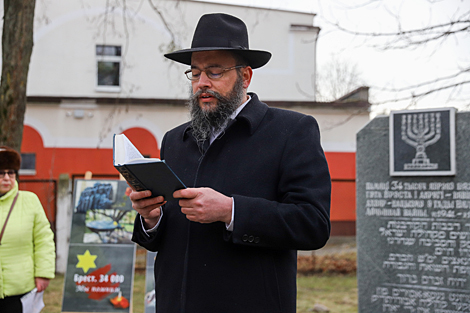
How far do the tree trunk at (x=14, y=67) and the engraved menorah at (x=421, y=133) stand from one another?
14.1 ft

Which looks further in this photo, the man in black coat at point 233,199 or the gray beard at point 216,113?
the gray beard at point 216,113

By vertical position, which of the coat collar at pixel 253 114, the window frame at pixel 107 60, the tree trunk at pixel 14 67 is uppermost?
the window frame at pixel 107 60

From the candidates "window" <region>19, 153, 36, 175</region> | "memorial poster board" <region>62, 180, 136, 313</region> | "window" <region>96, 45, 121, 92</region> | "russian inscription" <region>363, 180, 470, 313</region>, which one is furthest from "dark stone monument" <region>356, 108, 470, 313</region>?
"window" <region>96, 45, 121, 92</region>

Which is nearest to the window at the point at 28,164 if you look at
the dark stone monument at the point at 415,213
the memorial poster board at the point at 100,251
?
the memorial poster board at the point at 100,251

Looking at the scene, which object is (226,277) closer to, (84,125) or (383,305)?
(383,305)

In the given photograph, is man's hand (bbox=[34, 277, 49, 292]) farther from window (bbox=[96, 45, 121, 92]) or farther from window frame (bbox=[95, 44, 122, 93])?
window (bbox=[96, 45, 121, 92])

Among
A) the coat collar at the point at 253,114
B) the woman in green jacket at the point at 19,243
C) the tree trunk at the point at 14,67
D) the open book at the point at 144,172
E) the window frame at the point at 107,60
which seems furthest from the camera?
the window frame at the point at 107,60

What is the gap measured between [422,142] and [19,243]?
151 inches

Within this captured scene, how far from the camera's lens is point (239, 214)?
169cm

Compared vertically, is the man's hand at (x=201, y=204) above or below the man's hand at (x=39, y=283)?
above

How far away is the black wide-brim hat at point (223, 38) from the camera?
204 centimetres

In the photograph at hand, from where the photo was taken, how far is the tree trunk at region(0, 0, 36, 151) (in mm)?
5148

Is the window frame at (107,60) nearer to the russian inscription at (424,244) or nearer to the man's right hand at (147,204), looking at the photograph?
the russian inscription at (424,244)

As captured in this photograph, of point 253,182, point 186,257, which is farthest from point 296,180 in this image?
point 186,257
